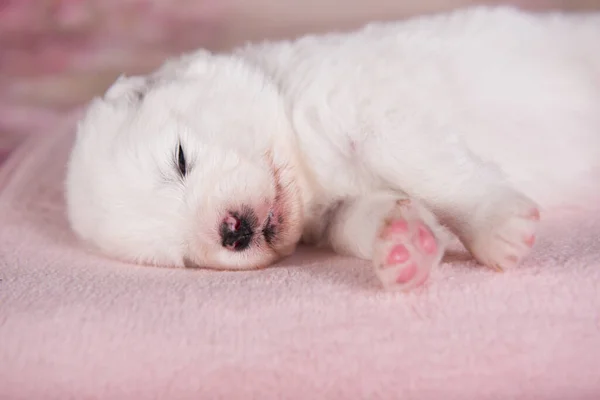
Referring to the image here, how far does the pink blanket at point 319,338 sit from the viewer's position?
1.20m

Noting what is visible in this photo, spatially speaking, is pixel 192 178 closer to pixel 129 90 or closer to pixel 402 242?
pixel 129 90

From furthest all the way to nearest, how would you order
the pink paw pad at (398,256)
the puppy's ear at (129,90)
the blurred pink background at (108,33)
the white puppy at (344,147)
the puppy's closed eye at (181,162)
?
the blurred pink background at (108,33), the puppy's ear at (129,90), the puppy's closed eye at (181,162), the white puppy at (344,147), the pink paw pad at (398,256)

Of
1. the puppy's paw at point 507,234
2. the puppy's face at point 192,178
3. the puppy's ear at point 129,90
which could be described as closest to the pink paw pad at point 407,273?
the puppy's paw at point 507,234

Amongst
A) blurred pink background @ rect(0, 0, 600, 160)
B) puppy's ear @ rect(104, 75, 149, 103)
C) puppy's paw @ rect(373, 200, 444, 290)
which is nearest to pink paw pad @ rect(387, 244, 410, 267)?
puppy's paw @ rect(373, 200, 444, 290)

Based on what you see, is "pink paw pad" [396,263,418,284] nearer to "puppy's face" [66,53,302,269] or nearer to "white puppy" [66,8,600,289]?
"white puppy" [66,8,600,289]

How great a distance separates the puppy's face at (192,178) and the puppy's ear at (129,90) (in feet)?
0.17

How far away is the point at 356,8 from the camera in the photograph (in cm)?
355

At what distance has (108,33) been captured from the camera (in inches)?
135

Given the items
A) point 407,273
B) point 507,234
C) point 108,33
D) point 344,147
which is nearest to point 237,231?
point 344,147

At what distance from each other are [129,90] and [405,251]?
1.04 metres

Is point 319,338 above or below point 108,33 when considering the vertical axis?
below

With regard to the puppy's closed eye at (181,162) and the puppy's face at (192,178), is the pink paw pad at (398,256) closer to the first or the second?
the puppy's face at (192,178)

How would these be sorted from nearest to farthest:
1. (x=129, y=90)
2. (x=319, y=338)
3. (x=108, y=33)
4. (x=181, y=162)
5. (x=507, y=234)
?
1. (x=319, y=338)
2. (x=507, y=234)
3. (x=181, y=162)
4. (x=129, y=90)
5. (x=108, y=33)

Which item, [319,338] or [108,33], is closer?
[319,338]
